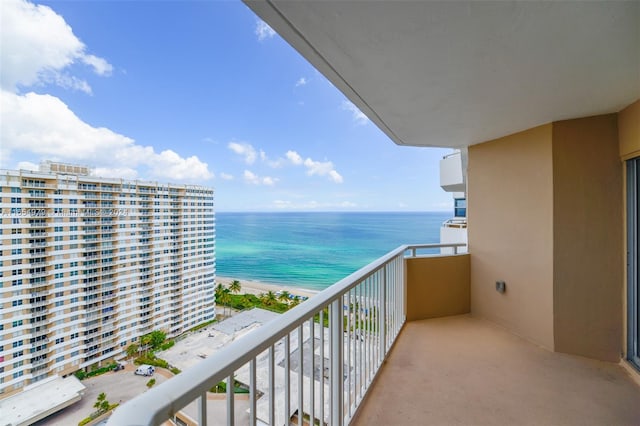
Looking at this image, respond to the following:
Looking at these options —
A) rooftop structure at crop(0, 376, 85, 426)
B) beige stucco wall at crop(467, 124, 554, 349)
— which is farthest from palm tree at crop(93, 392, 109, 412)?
beige stucco wall at crop(467, 124, 554, 349)

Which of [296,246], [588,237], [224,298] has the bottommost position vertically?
[296,246]

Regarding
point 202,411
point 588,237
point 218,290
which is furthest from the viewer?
point 218,290

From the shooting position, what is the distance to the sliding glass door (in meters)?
2.27

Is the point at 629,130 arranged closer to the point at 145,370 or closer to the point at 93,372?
the point at 145,370

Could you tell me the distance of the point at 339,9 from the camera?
117 centimetres

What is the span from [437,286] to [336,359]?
8.01ft

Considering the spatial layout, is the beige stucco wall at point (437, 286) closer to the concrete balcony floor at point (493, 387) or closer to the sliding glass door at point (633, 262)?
the concrete balcony floor at point (493, 387)

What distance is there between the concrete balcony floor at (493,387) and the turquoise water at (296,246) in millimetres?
2518

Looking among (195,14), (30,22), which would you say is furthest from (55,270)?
(195,14)

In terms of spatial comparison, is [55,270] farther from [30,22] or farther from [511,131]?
[511,131]

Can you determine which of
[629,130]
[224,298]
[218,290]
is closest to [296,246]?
[218,290]

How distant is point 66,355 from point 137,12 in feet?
20.3

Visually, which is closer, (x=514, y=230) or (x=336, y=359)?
(x=336, y=359)

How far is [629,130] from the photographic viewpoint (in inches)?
87.9
